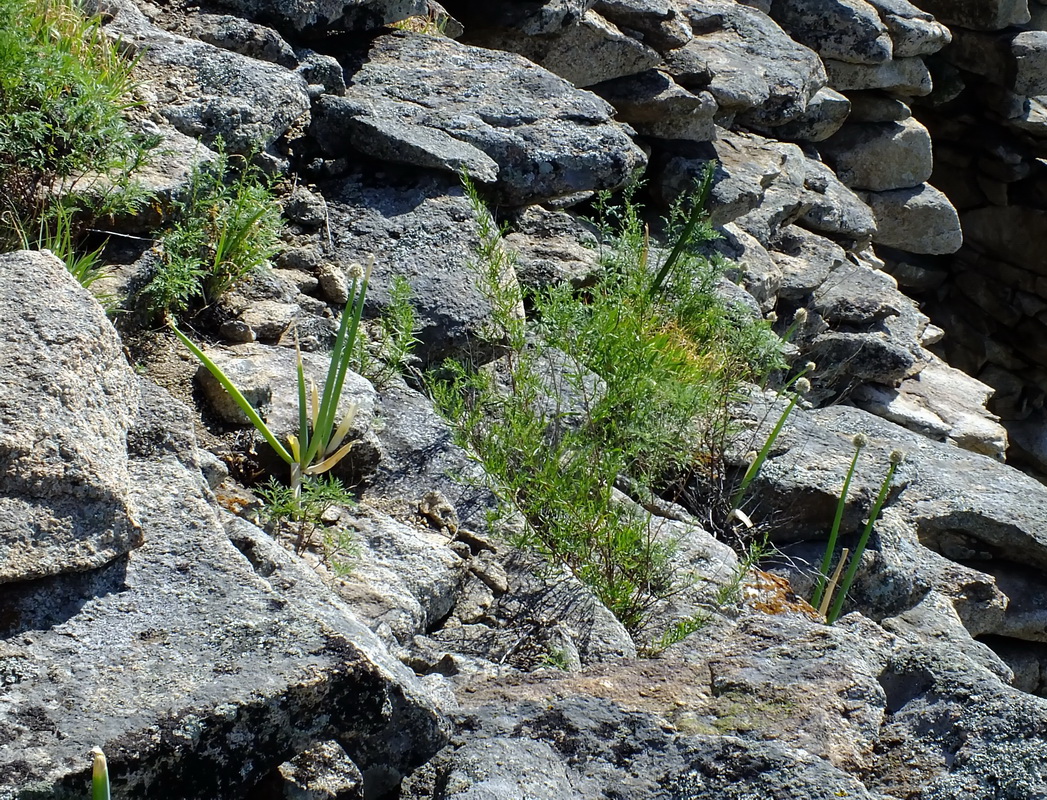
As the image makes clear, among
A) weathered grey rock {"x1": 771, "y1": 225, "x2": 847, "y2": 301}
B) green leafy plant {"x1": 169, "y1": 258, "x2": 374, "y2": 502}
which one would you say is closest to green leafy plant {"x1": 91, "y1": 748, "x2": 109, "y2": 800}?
green leafy plant {"x1": 169, "y1": 258, "x2": 374, "y2": 502}

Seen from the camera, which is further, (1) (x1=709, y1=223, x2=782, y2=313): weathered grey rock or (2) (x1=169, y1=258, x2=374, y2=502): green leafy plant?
(1) (x1=709, y1=223, x2=782, y2=313): weathered grey rock

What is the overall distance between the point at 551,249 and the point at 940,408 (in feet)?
12.4

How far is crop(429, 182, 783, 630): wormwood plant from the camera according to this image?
3039mm

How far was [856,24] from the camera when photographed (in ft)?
28.5

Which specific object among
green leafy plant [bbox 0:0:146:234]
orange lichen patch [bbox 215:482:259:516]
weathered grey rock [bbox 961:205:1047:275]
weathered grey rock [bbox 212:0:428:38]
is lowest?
weathered grey rock [bbox 961:205:1047:275]

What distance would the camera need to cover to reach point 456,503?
3156mm

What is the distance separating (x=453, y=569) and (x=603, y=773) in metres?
0.96

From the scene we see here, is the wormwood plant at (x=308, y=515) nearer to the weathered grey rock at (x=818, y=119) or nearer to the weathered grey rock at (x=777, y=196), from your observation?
the weathered grey rock at (x=777, y=196)

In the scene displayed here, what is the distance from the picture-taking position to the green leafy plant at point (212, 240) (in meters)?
3.12

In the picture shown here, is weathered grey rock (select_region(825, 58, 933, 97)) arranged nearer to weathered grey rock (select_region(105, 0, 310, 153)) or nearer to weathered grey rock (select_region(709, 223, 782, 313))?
weathered grey rock (select_region(709, 223, 782, 313))

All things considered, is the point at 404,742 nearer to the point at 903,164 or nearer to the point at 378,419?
the point at 378,419

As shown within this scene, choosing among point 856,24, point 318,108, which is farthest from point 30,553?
point 856,24

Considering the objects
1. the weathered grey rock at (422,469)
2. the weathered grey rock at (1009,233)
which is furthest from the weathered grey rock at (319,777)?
the weathered grey rock at (1009,233)

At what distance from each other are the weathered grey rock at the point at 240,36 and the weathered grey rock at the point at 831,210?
182 inches
